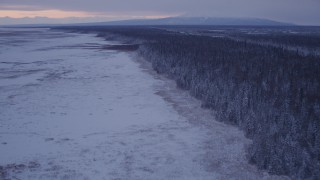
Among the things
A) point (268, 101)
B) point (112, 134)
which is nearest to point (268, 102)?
point (268, 101)

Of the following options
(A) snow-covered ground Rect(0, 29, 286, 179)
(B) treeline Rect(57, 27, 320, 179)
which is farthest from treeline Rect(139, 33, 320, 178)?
(A) snow-covered ground Rect(0, 29, 286, 179)

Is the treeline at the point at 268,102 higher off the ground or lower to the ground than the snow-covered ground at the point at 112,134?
higher

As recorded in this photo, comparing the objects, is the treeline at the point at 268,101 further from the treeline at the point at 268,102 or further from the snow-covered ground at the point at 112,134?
the snow-covered ground at the point at 112,134

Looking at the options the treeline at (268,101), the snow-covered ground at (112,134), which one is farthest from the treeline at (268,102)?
the snow-covered ground at (112,134)

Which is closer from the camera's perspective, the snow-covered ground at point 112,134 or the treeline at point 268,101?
the snow-covered ground at point 112,134

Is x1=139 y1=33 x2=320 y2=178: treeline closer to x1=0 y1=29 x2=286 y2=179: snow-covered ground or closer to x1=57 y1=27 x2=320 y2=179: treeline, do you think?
x1=57 y1=27 x2=320 y2=179: treeline

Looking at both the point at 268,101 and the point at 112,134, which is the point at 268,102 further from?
the point at 112,134
